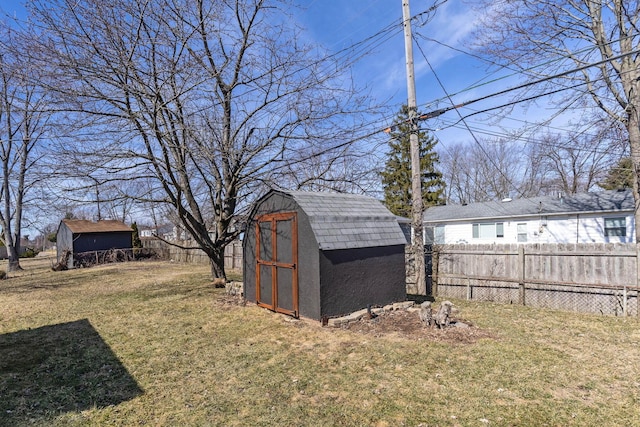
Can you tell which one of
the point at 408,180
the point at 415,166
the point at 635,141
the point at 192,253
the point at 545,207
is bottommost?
the point at 192,253

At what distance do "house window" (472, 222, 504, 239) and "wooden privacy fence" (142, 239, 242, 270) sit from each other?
12.9 m

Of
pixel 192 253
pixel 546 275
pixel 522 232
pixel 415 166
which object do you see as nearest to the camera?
pixel 546 275

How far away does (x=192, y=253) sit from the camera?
20.2 meters

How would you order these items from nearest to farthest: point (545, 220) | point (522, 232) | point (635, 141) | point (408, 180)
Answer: point (635, 141) < point (545, 220) < point (522, 232) < point (408, 180)

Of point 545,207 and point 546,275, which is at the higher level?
point 545,207

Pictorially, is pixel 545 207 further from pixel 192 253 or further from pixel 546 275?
pixel 192 253

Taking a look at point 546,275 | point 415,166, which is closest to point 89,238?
point 415,166

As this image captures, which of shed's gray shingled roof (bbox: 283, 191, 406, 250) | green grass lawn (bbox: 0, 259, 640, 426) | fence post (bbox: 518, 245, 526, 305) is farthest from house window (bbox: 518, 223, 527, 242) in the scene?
shed's gray shingled roof (bbox: 283, 191, 406, 250)

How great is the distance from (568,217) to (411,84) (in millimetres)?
12342

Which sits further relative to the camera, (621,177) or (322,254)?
(621,177)

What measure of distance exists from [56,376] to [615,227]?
19425mm

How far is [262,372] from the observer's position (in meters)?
4.39

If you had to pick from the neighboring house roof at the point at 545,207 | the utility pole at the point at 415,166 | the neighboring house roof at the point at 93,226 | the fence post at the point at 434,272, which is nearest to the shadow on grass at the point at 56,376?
the utility pole at the point at 415,166

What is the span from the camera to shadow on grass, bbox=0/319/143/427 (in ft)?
11.8
